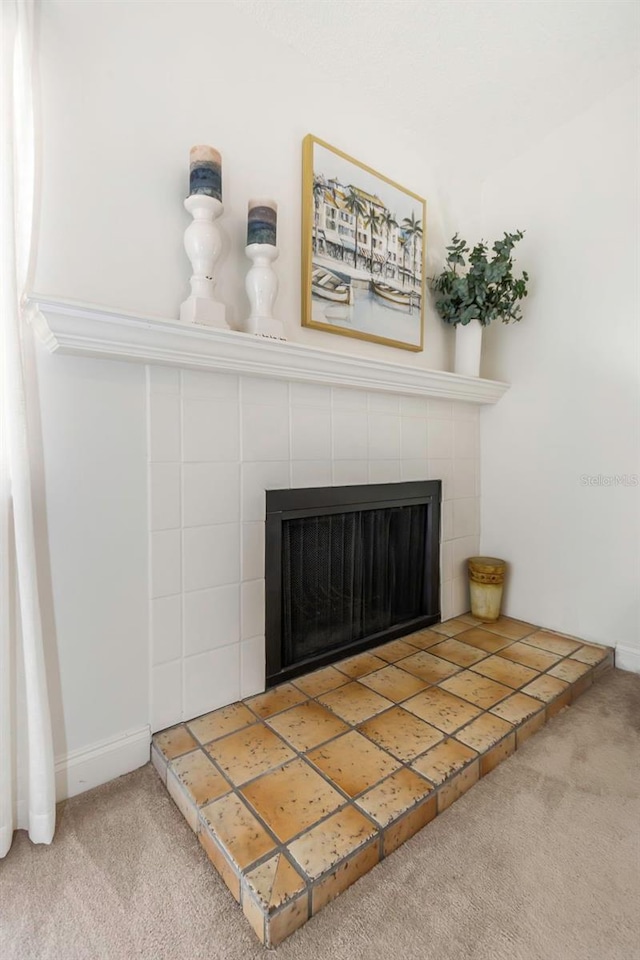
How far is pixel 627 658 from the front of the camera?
1904 millimetres

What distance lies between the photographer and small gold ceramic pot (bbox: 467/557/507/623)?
7.18 ft

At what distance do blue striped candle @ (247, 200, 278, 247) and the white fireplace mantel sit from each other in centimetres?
36

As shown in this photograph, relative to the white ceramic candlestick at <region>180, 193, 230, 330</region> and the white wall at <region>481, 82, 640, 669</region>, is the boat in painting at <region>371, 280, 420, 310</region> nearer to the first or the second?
the white wall at <region>481, 82, 640, 669</region>

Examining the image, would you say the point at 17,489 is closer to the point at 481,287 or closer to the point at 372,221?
the point at 372,221

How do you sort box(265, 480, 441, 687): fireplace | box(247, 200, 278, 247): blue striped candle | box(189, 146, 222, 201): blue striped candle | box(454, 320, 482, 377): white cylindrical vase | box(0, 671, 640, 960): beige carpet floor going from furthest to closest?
1. box(454, 320, 482, 377): white cylindrical vase
2. box(265, 480, 441, 687): fireplace
3. box(247, 200, 278, 247): blue striped candle
4. box(189, 146, 222, 201): blue striped candle
5. box(0, 671, 640, 960): beige carpet floor

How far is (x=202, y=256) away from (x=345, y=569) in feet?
4.09

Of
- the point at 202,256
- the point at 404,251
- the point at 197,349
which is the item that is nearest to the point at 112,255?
the point at 202,256

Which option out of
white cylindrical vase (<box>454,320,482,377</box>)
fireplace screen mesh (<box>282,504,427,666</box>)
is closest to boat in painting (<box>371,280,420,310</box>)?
white cylindrical vase (<box>454,320,482,377</box>)

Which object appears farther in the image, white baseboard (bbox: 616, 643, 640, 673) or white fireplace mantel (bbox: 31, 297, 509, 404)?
white baseboard (bbox: 616, 643, 640, 673)

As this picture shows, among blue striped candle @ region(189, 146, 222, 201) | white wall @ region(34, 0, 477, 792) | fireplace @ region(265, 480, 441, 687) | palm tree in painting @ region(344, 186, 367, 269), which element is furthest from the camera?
palm tree in painting @ region(344, 186, 367, 269)

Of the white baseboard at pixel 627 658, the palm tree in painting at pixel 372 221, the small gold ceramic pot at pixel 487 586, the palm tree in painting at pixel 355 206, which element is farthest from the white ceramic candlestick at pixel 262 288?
the white baseboard at pixel 627 658

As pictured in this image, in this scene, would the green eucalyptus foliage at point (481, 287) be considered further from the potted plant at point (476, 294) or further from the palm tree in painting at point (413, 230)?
the palm tree in painting at point (413, 230)

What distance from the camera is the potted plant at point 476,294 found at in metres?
2.00

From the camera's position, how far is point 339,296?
1.77 m
